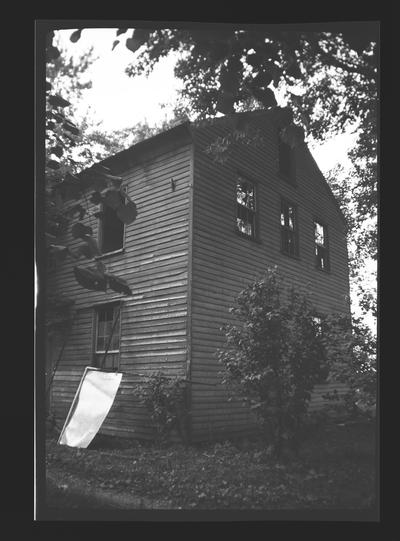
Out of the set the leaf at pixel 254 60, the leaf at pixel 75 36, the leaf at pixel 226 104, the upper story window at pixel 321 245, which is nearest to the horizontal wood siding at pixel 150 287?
the upper story window at pixel 321 245

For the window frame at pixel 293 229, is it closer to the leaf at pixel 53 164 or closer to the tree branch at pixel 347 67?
the tree branch at pixel 347 67

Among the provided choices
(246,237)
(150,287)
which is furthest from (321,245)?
(150,287)

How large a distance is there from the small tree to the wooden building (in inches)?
16.7

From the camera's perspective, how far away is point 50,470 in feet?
11.3

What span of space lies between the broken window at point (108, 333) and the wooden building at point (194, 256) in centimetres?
2

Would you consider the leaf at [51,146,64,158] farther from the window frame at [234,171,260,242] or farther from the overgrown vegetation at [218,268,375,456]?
the window frame at [234,171,260,242]

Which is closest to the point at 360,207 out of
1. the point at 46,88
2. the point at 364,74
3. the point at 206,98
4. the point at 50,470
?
the point at 364,74

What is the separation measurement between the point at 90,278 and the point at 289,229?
435 centimetres

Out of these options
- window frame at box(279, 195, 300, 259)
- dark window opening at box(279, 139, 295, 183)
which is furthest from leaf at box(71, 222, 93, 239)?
dark window opening at box(279, 139, 295, 183)

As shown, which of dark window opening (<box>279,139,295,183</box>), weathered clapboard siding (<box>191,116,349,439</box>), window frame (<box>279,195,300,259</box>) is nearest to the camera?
weathered clapboard siding (<box>191,116,349,439</box>)

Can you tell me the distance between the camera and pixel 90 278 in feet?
7.87

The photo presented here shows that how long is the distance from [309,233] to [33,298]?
174 inches

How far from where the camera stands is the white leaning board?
15.3ft

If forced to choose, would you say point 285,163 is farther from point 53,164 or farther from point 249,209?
point 53,164
